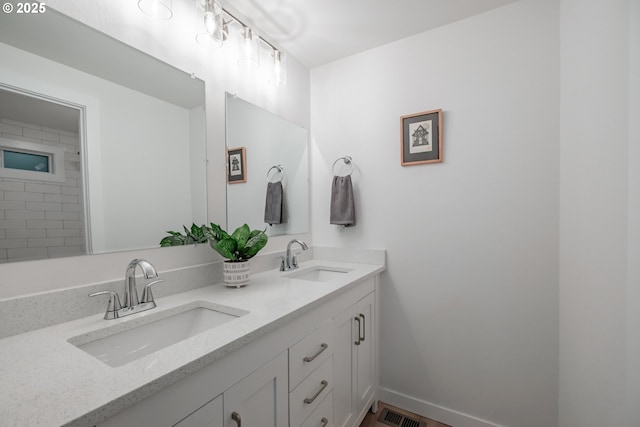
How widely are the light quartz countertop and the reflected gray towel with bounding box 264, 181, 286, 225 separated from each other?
75 centimetres

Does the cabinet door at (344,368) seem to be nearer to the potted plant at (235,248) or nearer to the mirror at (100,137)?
Answer: the potted plant at (235,248)

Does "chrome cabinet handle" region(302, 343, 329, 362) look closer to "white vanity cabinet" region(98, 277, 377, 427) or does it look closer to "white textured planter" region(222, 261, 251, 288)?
"white vanity cabinet" region(98, 277, 377, 427)

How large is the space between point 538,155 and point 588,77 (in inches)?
17.3

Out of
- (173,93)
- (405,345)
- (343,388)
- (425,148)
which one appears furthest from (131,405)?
(425,148)

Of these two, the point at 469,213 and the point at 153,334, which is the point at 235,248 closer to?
the point at 153,334

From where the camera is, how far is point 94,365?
634 millimetres

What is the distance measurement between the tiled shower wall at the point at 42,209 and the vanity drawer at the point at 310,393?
0.90 m

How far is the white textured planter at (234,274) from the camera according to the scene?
126 centimetres

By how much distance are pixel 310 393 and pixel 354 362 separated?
0.44 meters

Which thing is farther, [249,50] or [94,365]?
[249,50]

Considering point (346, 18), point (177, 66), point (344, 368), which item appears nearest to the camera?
point (177, 66)

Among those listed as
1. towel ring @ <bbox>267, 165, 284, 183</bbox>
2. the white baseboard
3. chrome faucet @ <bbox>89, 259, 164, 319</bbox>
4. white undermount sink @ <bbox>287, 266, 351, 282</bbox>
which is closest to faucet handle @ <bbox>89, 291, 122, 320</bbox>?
chrome faucet @ <bbox>89, 259, 164, 319</bbox>

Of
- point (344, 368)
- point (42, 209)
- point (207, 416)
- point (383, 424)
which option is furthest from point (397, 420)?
point (42, 209)

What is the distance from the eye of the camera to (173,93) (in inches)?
48.8
